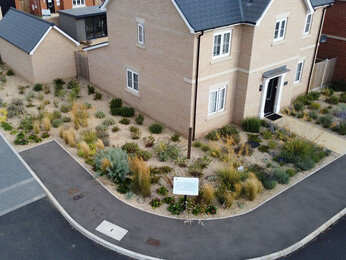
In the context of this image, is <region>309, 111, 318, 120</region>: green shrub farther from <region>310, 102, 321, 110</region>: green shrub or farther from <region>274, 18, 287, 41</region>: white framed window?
<region>274, 18, 287, 41</region>: white framed window

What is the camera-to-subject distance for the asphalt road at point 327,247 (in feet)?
36.6

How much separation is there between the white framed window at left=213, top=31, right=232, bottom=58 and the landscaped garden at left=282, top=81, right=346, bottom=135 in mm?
4742

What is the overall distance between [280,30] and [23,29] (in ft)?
56.7

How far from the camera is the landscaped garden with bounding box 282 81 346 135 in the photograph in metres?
19.2

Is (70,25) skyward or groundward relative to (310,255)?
skyward

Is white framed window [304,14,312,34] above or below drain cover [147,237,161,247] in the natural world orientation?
above

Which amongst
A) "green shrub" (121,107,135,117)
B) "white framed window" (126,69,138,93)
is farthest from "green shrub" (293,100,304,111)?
"green shrub" (121,107,135,117)

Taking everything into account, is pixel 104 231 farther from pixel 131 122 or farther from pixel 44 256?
pixel 131 122

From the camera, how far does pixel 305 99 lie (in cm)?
2220

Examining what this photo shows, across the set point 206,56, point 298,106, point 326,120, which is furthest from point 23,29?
point 326,120

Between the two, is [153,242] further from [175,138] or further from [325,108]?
[325,108]

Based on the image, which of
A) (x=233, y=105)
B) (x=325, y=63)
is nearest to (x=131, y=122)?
(x=233, y=105)

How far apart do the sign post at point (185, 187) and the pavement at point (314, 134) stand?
24.7ft

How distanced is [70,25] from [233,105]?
15.7 metres
